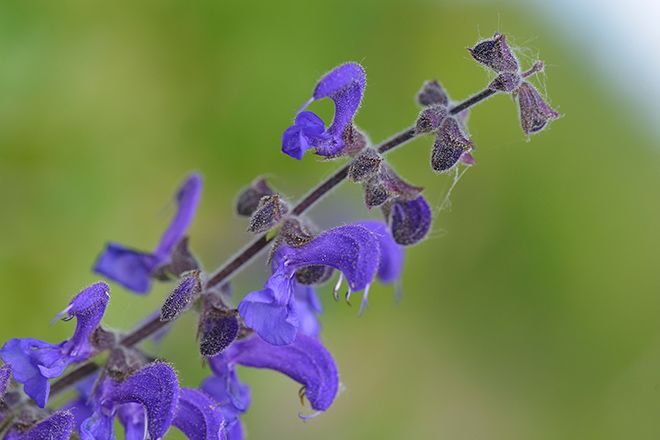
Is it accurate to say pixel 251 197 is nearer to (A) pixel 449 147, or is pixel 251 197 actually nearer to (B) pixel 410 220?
(B) pixel 410 220

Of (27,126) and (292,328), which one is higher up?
(27,126)

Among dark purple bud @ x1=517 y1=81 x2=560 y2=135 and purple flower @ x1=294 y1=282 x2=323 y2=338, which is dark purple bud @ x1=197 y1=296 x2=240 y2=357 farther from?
dark purple bud @ x1=517 y1=81 x2=560 y2=135

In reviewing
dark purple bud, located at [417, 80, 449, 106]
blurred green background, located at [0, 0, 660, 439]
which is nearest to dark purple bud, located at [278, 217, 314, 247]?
dark purple bud, located at [417, 80, 449, 106]

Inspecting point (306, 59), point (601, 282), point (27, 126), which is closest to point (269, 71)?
point (306, 59)

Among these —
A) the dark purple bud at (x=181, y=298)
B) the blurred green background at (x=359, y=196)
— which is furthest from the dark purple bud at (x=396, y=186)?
the blurred green background at (x=359, y=196)

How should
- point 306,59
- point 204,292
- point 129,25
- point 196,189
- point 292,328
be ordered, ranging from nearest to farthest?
point 292,328, point 204,292, point 196,189, point 129,25, point 306,59

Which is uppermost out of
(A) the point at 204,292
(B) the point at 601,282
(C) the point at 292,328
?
(A) the point at 204,292

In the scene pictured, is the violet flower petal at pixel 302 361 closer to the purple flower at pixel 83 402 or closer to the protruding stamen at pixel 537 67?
the purple flower at pixel 83 402

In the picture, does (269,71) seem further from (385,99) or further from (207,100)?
(385,99)
